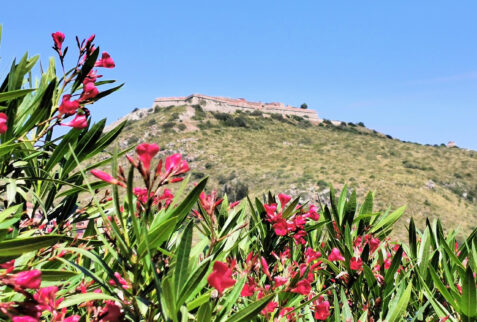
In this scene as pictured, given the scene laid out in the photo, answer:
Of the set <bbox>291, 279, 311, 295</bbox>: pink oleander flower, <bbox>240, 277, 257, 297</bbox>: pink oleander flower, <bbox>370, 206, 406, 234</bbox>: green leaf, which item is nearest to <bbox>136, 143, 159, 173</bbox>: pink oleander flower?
<bbox>240, 277, 257, 297</bbox>: pink oleander flower

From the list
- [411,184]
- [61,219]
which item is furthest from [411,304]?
[411,184]

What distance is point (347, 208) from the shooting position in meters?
1.68

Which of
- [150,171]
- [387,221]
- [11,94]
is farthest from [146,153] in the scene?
[387,221]

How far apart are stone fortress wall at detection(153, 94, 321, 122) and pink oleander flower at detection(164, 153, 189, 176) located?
177 feet

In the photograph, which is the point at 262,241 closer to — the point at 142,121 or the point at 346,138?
the point at 346,138

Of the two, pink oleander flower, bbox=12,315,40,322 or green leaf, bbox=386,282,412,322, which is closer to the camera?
pink oleander flower, bbox=12,315,40,322

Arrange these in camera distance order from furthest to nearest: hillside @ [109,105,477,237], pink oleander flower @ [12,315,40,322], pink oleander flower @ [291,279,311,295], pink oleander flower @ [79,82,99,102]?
hillside @ [109,105,477,237]
pink oleander flower @ [79,82,99,102]
pink oleander flower @ [291,279,311,295]
pink oleander flower @ [12,315,40,322]

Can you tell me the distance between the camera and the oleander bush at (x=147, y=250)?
63cm

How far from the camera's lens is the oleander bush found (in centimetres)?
63

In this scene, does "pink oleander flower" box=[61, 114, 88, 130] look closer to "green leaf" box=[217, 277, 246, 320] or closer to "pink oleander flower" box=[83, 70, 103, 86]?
"pink oleander flower" box=[83, 70, 103, 86]

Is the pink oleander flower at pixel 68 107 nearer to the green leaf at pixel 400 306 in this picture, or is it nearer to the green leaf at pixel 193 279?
the green leaf at pixel 193 279

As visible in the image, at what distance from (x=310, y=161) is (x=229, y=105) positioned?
23630 mm

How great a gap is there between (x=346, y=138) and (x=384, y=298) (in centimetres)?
4670

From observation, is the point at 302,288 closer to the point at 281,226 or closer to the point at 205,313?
the point at 281,226
